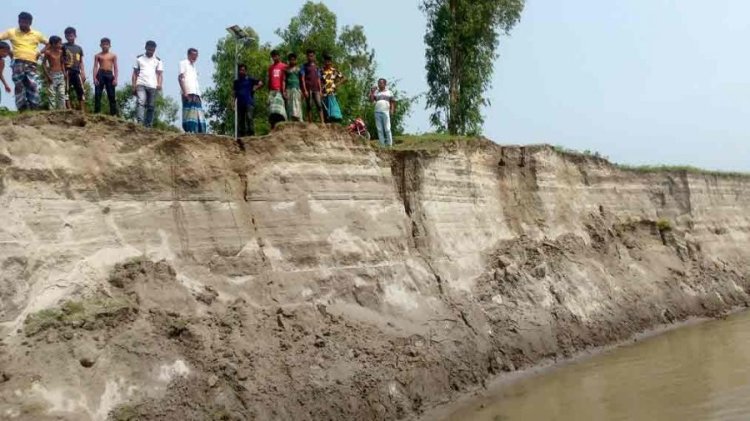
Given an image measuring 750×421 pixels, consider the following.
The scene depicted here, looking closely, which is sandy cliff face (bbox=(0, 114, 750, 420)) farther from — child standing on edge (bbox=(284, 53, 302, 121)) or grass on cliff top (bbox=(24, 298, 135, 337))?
child standing on edge (bbox=(284, 53, 302, 121))

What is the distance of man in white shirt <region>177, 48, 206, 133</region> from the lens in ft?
32.2

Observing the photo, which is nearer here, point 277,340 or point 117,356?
point 117,356

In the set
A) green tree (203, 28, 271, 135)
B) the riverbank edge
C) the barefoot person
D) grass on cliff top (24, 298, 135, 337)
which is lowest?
the riverbank edge

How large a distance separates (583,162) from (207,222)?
910cm

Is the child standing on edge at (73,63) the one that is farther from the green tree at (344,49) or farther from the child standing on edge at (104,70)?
the green tree at (344,49)

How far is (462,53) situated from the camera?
60.3 feet

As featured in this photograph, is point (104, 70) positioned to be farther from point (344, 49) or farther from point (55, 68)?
point (344, 49)

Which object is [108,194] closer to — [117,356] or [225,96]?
[117,356]

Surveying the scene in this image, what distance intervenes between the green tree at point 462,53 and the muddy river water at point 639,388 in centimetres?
886

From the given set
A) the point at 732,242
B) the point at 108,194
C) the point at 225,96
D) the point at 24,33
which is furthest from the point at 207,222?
the point at 225,96

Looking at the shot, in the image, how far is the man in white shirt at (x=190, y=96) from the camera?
9.82 m

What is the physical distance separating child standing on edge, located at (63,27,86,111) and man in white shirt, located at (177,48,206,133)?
1398 mm

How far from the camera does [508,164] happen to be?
12594mm

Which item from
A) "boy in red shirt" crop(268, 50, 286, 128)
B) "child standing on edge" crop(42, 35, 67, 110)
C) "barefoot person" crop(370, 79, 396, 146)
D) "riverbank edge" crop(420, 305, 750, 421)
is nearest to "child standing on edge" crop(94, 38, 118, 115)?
"child standing on edge" crop(42, 35, 67, 110)
